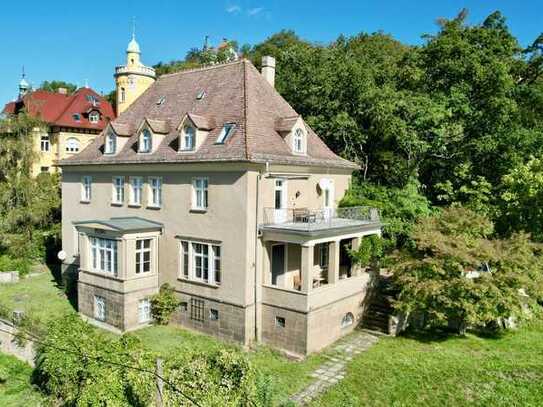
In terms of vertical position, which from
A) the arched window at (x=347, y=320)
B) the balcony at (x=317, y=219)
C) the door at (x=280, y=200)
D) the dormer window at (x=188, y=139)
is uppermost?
the dormer window at (x=188, y=139)

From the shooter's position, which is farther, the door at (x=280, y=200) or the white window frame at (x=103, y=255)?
the white window frame at (x=103, y=255)

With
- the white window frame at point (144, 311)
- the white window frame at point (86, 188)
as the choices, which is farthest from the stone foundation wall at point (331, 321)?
the white window frame at point (86, 188)

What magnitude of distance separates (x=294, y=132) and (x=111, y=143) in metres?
10.4

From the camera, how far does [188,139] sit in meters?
21.2

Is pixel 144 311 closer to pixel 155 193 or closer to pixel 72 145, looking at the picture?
pixel 155 193

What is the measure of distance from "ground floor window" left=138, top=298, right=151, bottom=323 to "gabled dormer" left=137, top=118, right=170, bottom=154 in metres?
7.30

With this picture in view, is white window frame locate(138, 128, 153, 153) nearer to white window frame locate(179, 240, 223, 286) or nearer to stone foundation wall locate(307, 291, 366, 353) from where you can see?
white window frame locate(179, 240, 223, 286)

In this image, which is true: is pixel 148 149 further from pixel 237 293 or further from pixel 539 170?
pixel 539 170

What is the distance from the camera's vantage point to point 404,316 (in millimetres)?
21453

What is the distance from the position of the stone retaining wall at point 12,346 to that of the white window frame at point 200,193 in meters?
8.95

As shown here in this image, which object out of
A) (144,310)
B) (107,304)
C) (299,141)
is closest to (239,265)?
(144,310)

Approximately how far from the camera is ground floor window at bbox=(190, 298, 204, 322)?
68.4 ft

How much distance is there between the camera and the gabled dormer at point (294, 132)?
21562mm

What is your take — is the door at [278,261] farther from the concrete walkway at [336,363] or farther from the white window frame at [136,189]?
the white window frame at [136,189]
